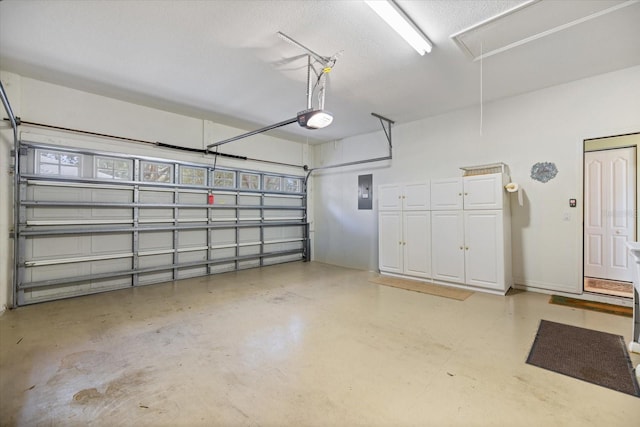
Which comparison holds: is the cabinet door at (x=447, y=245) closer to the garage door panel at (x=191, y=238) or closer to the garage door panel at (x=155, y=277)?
the garage door panel at (x=191, y=238)

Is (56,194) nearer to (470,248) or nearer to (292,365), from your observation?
(292,365)

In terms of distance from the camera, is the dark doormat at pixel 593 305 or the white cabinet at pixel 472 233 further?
the white cabinet at pixel 472 233

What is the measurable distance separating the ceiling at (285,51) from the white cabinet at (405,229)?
156cm

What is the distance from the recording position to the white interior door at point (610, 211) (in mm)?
4438

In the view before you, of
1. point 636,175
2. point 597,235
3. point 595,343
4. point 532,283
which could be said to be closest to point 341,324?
point 595,343

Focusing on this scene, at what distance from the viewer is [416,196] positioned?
191 inches

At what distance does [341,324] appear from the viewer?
301cm

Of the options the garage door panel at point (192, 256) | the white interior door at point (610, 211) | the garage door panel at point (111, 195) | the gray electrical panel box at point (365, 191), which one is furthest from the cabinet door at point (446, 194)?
the garage door panel at point (111, 195)

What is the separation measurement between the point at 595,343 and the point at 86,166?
651 centimetres

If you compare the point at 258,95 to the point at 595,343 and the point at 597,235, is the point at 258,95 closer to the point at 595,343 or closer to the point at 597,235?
the point at 595,343

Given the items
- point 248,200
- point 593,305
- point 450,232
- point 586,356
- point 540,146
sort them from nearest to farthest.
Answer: point 586,356 → point 593,305 → point 540,146 → point 450,232 → point 248,200

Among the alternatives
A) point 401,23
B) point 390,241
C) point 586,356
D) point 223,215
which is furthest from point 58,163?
point 586,356

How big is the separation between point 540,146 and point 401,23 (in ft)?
10.0

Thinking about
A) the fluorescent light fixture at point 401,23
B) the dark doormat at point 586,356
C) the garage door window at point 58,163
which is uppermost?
the fluorescent light fixture at point 401,23
